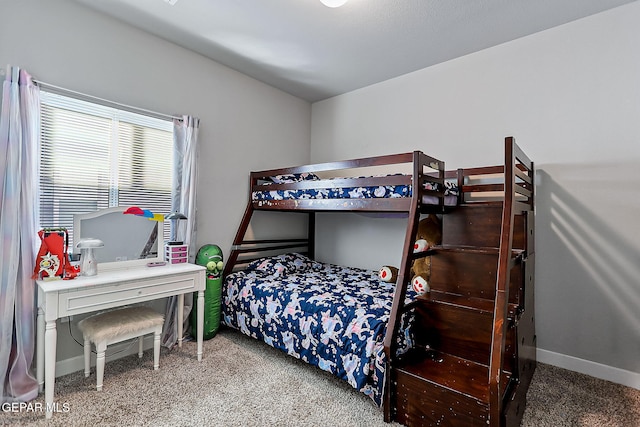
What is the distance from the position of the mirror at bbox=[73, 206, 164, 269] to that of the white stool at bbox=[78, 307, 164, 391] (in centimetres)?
38

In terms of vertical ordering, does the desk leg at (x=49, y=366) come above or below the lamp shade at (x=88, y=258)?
below

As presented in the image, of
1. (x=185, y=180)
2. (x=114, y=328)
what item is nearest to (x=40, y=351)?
(x=114, y=328)

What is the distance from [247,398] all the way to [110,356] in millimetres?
1286

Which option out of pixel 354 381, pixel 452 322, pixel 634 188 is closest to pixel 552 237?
pixel 634 188

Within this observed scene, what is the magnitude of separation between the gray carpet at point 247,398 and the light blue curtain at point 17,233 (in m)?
0.26

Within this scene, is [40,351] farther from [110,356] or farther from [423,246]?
[423,246]

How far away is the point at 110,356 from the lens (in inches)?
98.3

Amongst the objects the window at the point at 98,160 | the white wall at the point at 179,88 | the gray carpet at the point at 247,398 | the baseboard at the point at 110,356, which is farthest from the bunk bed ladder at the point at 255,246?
the gray carpet at the point at 247,398

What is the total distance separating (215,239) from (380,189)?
182cm

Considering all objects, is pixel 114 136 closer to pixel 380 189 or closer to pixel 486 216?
pixel 380 189

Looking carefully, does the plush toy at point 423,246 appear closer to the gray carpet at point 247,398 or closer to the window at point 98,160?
the gray carpet at point 247,398

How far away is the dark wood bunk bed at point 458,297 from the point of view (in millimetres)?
1646

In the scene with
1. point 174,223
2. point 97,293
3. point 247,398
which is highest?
point 174,223

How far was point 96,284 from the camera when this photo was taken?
6.45ft
